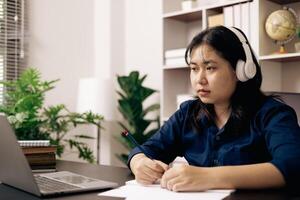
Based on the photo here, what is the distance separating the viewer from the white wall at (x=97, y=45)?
10.6 feet

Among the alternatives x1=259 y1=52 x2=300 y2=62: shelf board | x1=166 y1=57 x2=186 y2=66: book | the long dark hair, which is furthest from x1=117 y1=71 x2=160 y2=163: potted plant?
the long dark hair

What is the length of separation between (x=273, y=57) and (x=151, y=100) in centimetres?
132

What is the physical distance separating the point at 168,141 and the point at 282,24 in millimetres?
1168

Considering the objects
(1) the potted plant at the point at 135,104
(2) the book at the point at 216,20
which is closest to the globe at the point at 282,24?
(2) the book at the point at 216,20

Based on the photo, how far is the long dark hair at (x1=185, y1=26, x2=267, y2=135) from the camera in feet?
4.40

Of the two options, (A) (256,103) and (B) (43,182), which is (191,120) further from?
(B) (43,182)

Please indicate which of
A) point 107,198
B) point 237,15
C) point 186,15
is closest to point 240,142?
point 107,198

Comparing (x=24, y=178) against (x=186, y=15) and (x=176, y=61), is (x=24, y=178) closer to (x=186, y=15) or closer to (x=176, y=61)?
(x=176, y=61)

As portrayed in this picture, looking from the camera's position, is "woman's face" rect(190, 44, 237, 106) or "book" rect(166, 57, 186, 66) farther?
"book" rect(166, 57, 186, 66)

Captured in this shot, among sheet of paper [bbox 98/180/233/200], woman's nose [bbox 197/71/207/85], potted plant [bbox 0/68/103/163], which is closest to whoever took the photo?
sheet of paper [bbox 98/180/233/200]

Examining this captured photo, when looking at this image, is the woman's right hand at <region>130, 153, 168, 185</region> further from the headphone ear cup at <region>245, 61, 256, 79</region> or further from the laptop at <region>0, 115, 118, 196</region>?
the headphone ear cup at <region>245, 61, 256, 79</region>

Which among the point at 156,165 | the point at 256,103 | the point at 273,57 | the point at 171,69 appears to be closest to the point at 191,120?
the point at 256,103

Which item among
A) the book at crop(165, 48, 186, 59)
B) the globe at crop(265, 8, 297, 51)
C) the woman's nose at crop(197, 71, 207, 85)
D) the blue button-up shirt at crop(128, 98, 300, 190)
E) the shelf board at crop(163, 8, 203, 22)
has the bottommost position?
the blue button-up shirt at crop(128, 98, 300, 190)

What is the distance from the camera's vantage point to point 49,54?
3271mm
